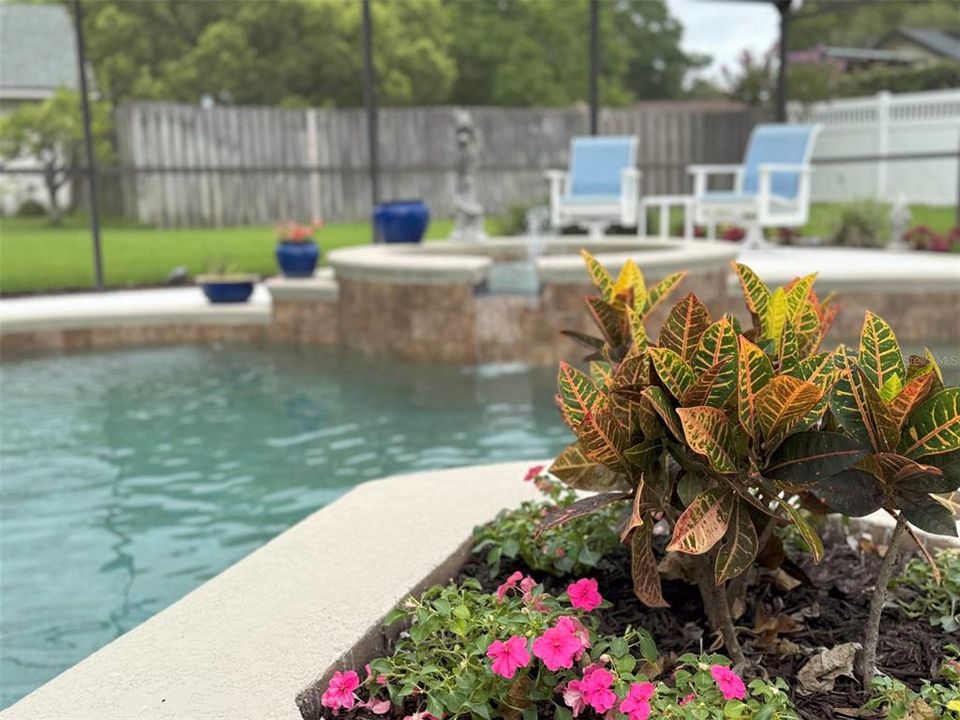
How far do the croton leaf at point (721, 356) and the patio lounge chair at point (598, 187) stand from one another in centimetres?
739

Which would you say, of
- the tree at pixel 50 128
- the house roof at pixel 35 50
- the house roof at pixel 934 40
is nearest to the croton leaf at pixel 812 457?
the tree at pixel 50 128

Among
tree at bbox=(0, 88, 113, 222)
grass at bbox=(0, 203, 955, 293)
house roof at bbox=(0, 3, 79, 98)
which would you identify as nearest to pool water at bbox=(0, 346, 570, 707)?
grass at bbox=(0, 203, 955, 293)

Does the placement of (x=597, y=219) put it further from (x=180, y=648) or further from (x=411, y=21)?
(x=411, y=21)

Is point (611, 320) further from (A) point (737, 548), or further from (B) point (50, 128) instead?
(B) point (50, 128)

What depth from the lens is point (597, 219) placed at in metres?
8.86

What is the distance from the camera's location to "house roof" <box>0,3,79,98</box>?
21.6 m

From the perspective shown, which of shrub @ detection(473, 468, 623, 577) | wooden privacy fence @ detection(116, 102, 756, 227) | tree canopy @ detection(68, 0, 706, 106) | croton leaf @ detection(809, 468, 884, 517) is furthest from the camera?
tree canopy @ detection(68, 0, 706, 106)

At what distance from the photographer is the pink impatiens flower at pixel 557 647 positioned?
128 cm

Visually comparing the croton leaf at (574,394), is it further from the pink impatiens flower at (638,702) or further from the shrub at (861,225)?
the shrub at (861,225)

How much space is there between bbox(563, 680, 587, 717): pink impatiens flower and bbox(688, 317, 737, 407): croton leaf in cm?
46

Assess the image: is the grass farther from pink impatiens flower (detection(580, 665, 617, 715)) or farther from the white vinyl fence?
pink impatiens flower (detection(580, 665, 617, 715))

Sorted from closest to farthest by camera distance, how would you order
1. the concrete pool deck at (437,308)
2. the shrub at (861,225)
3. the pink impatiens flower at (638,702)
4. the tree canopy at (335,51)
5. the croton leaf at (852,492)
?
the pink impatiens flower at (638,702) < the croton leaf at (852,492) < the concrete pool deck at (437,308) < the shrub at (861,225) < the tree canopy at (335,51)

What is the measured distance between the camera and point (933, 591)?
175 centimetres

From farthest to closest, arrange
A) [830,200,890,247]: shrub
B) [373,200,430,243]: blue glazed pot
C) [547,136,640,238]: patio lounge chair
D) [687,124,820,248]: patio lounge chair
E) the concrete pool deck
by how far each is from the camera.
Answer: [830,200,890,247]: shrub < [547,136,640,238]: patio lounge chair < [687,124,820,248]: patio lounge chair < [373,200,430,243]: blue glazed pot < the concrete pool deck
